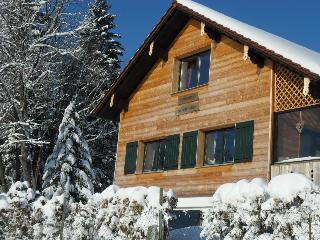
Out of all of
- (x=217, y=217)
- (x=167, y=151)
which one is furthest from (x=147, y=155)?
(x=217, y=217)

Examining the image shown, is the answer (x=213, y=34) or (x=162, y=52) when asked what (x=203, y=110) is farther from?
(x=162, y=52)

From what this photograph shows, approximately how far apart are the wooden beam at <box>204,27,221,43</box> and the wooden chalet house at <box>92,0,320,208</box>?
1.4 inches

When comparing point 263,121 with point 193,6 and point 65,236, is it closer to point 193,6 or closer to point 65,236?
point 193,6

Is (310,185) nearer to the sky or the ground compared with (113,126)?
nearer to the ground

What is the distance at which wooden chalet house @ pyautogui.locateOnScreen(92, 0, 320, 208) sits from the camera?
53.8 ft

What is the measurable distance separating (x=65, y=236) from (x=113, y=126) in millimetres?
19073

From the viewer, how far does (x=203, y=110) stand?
63.3 feet

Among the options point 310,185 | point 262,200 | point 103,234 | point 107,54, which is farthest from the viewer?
point 107,54

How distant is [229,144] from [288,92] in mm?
2916

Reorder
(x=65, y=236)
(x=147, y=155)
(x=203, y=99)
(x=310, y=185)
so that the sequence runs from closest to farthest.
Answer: (x=310, y=185)
(x=65, y=236)
(x=203, y=99)
(x=147, y=155)

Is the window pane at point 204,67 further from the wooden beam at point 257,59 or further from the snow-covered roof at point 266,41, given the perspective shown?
the wooden beam at point 257,59

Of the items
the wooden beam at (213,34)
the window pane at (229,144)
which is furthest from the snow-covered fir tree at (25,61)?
the window pane at (229,144)

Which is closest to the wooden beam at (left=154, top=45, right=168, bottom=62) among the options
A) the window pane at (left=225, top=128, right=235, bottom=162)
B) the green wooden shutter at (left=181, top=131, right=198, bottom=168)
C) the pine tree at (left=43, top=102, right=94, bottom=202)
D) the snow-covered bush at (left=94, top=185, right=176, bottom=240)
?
the green wooden shutter at (left=181, top=131, right=198, bottom=168)

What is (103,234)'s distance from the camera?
14305 mm
